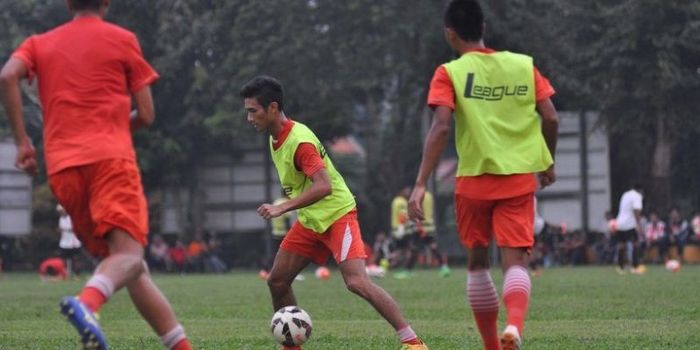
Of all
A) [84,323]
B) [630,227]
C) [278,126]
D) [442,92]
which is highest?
[442,92]

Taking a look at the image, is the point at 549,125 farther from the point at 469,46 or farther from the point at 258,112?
the point at 258,112

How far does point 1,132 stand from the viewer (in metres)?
43.1

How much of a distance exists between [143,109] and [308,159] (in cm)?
247

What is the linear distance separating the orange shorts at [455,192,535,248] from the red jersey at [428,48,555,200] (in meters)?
0.04

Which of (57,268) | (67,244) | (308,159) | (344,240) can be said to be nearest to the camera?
(308,159)

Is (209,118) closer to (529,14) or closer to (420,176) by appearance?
(529,14)

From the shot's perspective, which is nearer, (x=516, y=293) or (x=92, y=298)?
(x=92, y=298)

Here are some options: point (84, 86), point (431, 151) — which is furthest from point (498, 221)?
point (84, 86)

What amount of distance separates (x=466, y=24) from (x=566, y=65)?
115ft

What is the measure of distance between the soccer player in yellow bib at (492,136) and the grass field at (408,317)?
2788 millimetres

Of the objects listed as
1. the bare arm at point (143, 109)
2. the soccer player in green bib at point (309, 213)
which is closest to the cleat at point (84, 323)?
the bare arm at point (143, 109)

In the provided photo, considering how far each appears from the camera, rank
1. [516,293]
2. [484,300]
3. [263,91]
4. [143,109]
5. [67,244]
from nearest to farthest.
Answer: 1. [143,109]
2. [516,293]
3. [484,300]
4. [263,91]
5. [67,244]

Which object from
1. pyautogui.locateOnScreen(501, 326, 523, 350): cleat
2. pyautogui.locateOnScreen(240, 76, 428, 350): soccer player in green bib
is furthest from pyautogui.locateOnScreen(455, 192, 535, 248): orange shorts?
pyautogui.locateOnScreen(240, 76, 428, 350): soccer player in green bib

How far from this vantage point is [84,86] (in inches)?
301
